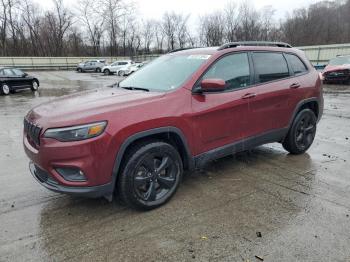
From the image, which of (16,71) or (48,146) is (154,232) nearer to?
(48,146)

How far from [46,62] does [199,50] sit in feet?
161

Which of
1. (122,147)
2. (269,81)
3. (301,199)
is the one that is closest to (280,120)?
(269,81)

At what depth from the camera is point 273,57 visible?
5.15m

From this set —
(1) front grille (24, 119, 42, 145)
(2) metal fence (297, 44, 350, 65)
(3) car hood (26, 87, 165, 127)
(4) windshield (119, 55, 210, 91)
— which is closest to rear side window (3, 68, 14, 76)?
(4) windshield (119, 55, 210, 91)

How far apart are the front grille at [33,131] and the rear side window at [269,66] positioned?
306 centimetres

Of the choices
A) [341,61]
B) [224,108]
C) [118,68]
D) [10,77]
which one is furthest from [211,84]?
[118,68]

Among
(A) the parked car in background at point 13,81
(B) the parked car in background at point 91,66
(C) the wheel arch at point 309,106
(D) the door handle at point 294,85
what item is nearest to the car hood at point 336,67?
(C) the wheel arch at point 309,106

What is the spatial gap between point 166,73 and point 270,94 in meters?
1.58

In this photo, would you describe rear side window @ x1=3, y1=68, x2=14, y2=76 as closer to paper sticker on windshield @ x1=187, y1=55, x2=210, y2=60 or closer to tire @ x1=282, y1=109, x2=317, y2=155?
paper sticker on windshield @ x1=187, y1=55, x2=210, y2=60

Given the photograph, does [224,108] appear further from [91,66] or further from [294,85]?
[91,66]

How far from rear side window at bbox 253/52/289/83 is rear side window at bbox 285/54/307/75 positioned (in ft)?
0.59

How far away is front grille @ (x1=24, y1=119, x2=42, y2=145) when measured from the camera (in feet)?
11.0

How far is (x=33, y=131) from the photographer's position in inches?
137

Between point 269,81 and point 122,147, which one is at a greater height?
point 269,81
